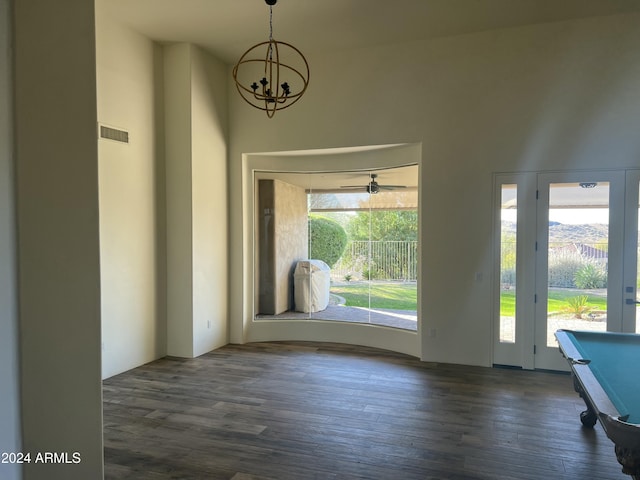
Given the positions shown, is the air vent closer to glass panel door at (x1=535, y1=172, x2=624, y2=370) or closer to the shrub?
glass panel door at (x1=535, y1=172, x2=624, y2=370)

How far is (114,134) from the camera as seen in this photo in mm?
5207

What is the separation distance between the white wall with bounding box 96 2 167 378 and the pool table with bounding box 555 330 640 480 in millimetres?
4772

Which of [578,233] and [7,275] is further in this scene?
[578,233]

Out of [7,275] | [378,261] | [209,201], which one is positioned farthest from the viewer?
[378,261]

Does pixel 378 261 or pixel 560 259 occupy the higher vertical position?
pixel 560 259

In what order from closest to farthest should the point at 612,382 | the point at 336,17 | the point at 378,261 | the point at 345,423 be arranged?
the point at 612,382 < the point at 345,423 < the point at 336,17 < the point at 378,261

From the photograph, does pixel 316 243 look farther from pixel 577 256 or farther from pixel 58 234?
pixel 58 234

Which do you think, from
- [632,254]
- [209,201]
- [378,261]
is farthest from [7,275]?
[632,254]

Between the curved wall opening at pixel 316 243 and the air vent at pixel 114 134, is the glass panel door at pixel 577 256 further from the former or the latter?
the air vent at pixel 114 134

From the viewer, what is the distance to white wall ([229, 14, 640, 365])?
5016mm

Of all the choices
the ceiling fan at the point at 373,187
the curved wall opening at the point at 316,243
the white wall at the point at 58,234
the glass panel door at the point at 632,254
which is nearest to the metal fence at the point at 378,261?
the curved wall opening at the point at 316,243

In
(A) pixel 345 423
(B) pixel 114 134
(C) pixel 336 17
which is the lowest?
(A) pixel 345 423

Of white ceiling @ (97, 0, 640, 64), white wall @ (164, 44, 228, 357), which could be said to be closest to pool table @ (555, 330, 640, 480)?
white ceiling @ (97, 0, 640, 64)

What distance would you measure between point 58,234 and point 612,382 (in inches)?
128
